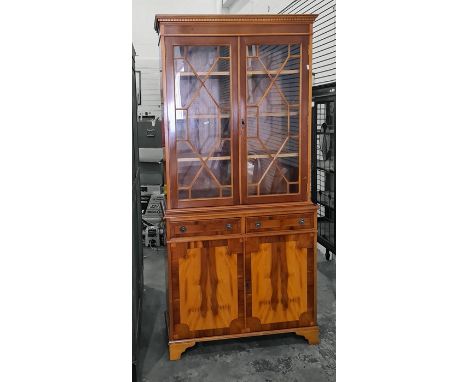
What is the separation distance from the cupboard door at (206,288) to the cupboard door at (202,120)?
10.4 inches

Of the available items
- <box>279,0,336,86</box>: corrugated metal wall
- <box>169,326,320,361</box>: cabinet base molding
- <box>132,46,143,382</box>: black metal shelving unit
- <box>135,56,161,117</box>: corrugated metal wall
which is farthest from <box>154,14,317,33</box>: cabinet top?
<box>135,56,161,117</box>: corrugated metal wall

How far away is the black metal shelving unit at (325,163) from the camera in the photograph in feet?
12.8

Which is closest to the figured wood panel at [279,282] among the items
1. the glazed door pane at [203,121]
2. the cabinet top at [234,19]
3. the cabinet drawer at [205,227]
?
the cabinet drawer at [205,227]

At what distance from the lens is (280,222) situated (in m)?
2.79

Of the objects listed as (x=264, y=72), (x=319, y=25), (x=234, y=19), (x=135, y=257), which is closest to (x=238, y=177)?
(x=264, y=72)

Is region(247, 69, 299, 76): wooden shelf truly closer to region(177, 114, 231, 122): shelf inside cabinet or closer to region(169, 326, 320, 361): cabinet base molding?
region(177, 114, 231, 122): shelf inside cabinet

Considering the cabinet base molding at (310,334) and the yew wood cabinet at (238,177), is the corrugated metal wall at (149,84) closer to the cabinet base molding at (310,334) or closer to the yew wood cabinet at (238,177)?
the yew wood cabinet at (238,177)

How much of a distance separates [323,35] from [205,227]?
8.01 feet

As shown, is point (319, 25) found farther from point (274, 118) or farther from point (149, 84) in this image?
point (149, 84)

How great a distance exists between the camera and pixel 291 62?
2748 mm

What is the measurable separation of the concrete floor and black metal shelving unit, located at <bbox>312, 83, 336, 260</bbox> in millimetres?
1031
